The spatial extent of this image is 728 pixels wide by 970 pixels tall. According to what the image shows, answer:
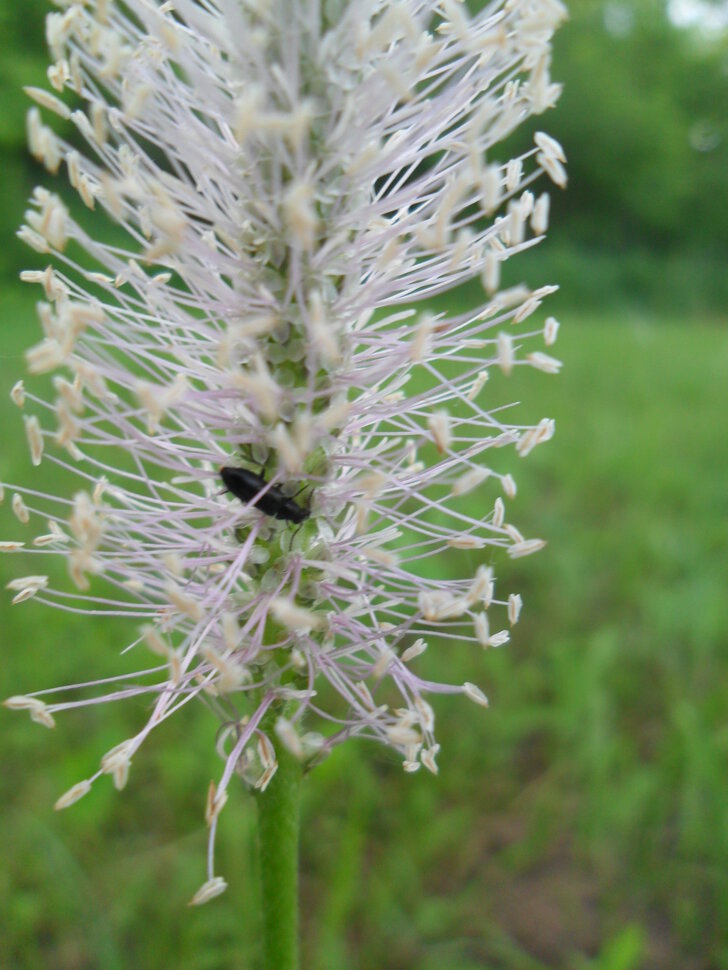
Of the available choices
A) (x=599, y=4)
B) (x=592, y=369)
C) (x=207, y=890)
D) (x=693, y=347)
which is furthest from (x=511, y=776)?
(x=599, y=4)

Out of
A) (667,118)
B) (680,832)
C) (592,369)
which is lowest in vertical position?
(680,832)

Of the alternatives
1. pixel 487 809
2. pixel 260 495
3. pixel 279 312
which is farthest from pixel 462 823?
pixel 279 312

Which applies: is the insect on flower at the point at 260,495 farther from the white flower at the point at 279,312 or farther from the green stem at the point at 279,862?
the green stem at the point at 279,862

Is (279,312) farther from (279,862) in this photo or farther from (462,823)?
(462,823)

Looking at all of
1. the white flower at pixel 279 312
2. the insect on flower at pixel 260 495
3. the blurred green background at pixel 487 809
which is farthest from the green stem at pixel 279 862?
the insect on flower at pixel 260 495

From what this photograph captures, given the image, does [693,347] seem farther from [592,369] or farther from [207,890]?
[207,890]

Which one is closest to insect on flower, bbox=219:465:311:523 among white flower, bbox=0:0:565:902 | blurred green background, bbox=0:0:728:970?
white flower, bbox=0:0:565:902

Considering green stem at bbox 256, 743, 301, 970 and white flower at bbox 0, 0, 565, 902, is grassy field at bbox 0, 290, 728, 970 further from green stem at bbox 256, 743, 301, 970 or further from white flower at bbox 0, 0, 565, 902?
white flower at bbox 0, 0, 565, 902
